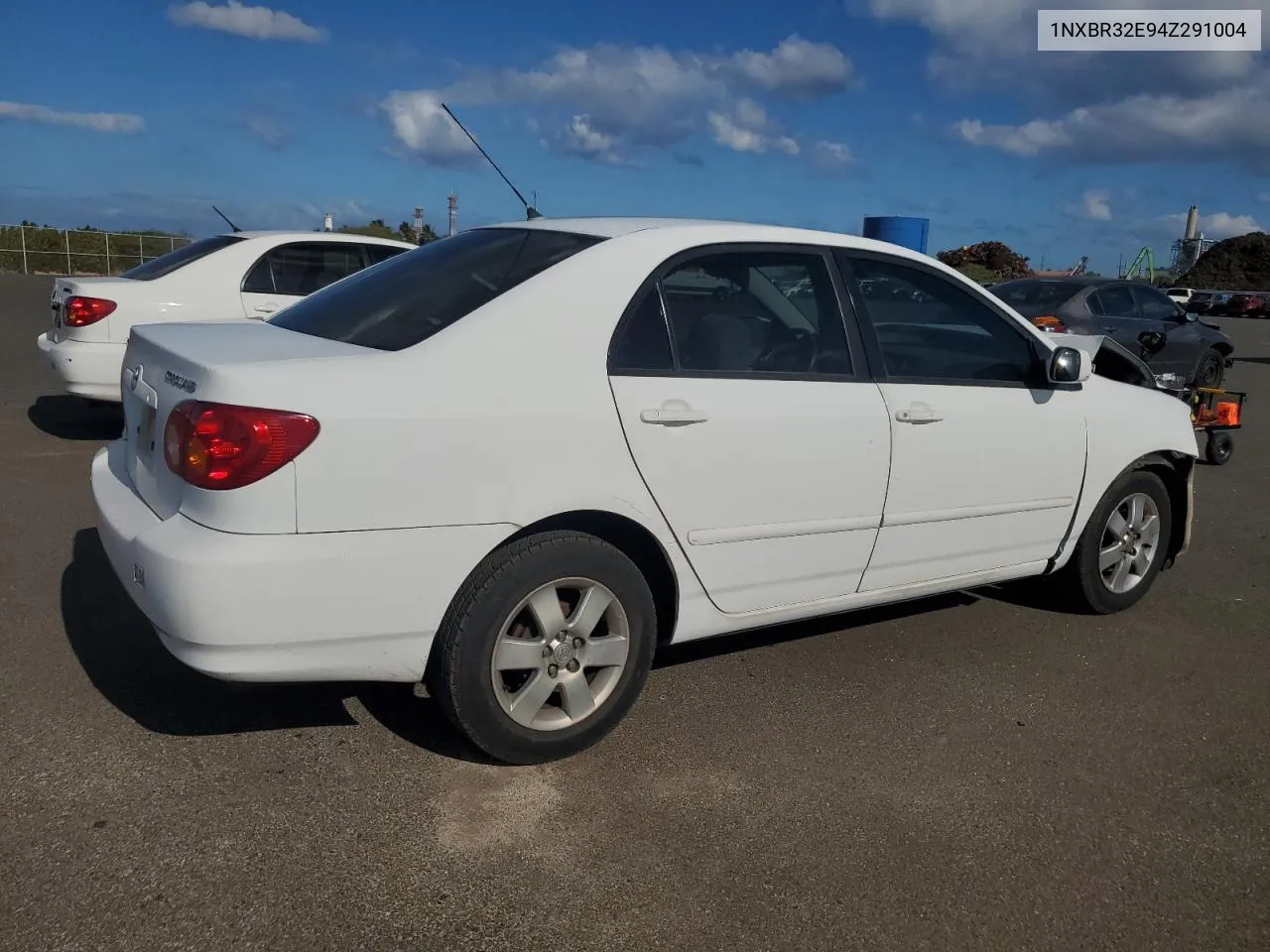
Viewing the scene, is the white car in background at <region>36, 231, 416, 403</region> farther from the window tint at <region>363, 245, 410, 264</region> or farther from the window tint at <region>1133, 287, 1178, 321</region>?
the window tint at <region>1133, 287, 1178, 321</region>

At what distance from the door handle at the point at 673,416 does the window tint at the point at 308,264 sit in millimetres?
5708

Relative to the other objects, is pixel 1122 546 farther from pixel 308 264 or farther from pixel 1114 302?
pixel 1114 302

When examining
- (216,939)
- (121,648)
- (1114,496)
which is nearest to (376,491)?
(216,939)

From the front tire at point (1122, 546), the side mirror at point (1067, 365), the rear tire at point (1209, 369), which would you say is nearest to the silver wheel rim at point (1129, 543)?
the front tire at point (1122, 546)

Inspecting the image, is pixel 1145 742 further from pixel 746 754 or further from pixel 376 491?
pixel 376 491

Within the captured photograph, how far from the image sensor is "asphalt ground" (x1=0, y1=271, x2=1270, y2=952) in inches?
100

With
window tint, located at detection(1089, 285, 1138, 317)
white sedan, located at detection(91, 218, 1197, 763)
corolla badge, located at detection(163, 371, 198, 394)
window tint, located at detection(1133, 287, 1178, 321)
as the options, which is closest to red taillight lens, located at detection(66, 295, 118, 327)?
white sedan, located at detection(91, 218, 1197, 763)

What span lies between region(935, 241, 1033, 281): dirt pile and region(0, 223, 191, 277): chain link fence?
28.6m

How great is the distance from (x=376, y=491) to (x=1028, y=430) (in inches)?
107

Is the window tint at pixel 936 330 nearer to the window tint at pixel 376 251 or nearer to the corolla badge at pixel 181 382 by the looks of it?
the corolla badge at pixel 181 382

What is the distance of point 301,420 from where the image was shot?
268 centimetres

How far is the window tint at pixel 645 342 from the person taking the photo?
3217 millimetres

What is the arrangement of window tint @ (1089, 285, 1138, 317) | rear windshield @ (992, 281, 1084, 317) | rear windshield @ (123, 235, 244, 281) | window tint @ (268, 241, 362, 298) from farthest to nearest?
1. window tint @ (1089, 285, 1138, 317)
2. rear windshield @ (992, 281, 1084, 317)
3. window tint @ (268, 241, 362, 298)
4. rear windshield @ (123, 235, 244, 281)

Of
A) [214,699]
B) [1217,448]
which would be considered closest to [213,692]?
[214,699]
